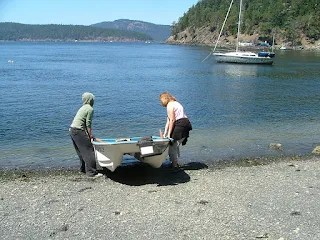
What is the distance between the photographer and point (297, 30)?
18712 centimetres

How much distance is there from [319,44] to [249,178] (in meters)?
179

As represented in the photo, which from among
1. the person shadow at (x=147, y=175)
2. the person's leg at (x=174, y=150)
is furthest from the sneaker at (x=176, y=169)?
the person's leg at (x=174, y=150)

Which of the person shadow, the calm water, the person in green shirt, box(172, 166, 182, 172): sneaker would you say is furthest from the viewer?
the calm water

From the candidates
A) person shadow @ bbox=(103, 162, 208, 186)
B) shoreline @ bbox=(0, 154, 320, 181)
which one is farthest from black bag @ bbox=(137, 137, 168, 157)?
shoreline @ bbox=(0, 154, 320, 181)

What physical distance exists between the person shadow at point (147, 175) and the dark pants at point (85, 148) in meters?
0.55

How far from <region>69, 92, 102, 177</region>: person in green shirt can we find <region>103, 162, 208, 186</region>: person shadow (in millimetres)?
657

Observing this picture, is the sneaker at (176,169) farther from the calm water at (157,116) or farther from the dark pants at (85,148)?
the dark pants at (85,148)

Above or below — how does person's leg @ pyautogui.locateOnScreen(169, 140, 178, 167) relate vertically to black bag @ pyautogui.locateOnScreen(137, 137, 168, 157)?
below

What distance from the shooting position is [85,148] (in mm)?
11773

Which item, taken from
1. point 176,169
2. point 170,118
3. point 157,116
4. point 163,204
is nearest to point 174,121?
point 170,118

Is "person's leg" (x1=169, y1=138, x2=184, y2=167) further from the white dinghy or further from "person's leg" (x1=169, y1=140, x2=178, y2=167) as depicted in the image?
the white dinghy

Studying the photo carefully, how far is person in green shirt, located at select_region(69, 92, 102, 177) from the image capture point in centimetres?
1143

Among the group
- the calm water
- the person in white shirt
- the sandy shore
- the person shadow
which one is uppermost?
the person in white shirt

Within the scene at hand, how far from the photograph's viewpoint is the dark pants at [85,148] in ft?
38.1
